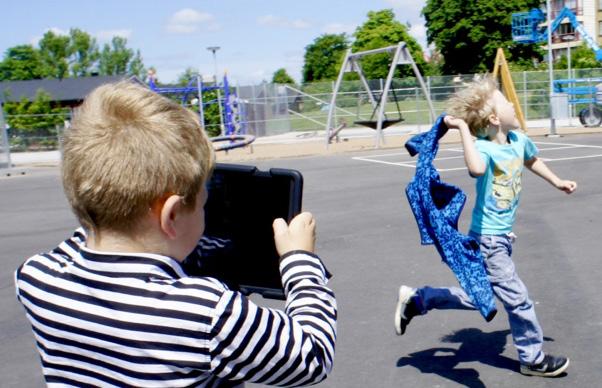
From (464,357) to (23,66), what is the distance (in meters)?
101

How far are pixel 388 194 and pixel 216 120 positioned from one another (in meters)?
19.6

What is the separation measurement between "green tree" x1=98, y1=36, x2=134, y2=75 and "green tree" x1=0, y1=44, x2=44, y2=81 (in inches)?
303

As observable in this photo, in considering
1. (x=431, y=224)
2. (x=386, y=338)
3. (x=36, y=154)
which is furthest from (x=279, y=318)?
(x=36, y=154)

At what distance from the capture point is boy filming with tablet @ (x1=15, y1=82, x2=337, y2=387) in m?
1.38

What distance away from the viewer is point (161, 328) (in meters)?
1.39

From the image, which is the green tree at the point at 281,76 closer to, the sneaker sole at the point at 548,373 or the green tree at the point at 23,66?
the green tree at the point at 23,66

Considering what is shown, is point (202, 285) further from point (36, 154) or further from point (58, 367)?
point (36, 154)

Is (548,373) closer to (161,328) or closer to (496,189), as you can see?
(496,189)

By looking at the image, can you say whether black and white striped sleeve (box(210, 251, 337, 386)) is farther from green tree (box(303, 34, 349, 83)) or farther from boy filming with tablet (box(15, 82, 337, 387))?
green tree (box(303, 34, 349, 83))

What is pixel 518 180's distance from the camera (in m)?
4.21

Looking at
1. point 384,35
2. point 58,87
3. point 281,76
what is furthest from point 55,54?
point 384,35

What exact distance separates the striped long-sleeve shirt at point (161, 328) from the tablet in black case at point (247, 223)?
0.57 ft

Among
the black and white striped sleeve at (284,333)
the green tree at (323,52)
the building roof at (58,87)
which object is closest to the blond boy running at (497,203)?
the black and white striped sleeve at (284,333)

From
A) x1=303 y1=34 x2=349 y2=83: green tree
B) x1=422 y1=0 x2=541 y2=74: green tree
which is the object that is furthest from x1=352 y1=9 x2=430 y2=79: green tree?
x1=303 y1=34 x2=349 y2=83: green tree
